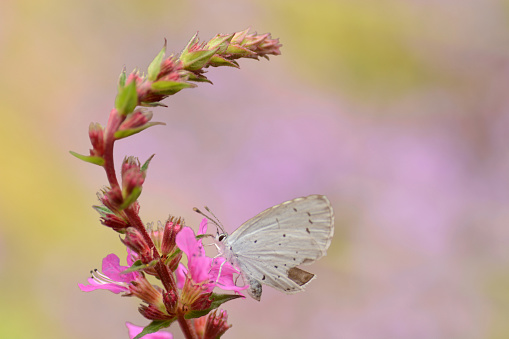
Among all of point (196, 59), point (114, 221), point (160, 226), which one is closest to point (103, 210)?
point (114, 221)

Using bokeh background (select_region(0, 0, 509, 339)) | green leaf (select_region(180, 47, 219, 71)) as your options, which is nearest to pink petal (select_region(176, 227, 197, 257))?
green leaf (select_region(180, 47, 219, 71))

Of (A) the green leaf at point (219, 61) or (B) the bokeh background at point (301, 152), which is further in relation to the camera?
(B) the bokeh background at point (301, 152)

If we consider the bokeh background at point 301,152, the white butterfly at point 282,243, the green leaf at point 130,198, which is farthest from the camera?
the bokeh background at point 301,152

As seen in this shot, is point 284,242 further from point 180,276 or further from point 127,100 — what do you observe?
point 127,100

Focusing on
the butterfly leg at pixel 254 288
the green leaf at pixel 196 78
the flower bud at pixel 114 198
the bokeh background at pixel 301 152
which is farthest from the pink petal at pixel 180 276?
the bokeh background at pixel 301 152

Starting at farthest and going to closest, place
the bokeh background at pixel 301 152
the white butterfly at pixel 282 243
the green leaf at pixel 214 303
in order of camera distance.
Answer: the bokeh background at pixel 301 152
the white butterfly at pixel 282 243
the green leaf at pixel 214 303

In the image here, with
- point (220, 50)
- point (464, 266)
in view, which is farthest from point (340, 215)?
point (220, 50)

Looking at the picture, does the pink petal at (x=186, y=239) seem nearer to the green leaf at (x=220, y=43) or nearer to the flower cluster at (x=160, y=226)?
the flower cluster at (x=160, y=226)
